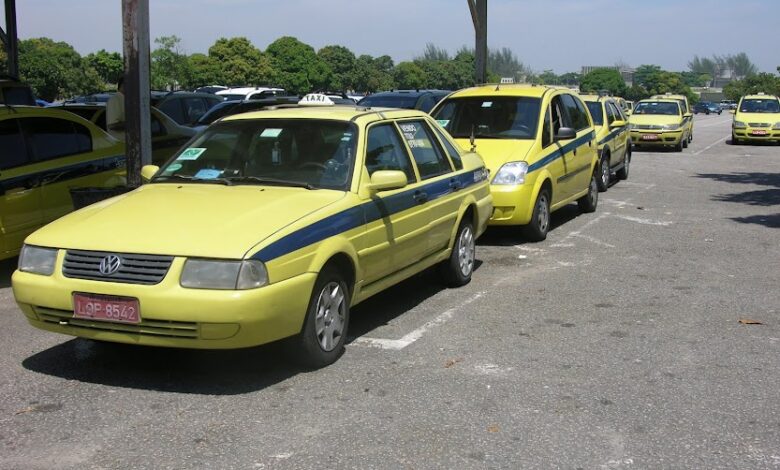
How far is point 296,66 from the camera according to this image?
289 feet

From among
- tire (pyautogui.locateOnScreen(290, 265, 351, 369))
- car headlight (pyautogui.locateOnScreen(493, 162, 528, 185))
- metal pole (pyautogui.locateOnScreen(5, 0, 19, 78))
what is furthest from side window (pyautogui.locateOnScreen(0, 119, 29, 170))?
metal pole (pyautogui.locateOnScreen(5, 0, 19, 78))

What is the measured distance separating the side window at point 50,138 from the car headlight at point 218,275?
14.9 ft

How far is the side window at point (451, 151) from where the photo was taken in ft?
24.7

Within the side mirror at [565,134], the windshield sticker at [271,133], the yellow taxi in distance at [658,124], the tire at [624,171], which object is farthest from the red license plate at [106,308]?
the yellow taxi in distance at [658,124]

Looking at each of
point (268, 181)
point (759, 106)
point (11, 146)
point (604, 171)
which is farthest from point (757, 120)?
point (268, 181)

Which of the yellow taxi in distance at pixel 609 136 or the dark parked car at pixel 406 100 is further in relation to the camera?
the dark parked car at pixel 406 100

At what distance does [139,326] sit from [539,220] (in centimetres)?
619

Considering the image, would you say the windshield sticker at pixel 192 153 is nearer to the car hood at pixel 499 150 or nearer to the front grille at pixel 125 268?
the front grille at pixel 125 268

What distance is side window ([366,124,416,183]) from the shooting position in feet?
20.6

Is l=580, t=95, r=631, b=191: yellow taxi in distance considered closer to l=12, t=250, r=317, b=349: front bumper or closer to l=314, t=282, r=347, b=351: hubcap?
l=314, t=282, r=347, b=351: hubcap

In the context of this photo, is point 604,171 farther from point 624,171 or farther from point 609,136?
point 624,171

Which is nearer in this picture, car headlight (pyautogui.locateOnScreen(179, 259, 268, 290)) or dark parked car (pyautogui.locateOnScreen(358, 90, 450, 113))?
car headlight (pyautogui.locateOnScreen(179, 259, 268, 290))

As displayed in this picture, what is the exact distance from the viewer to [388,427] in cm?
455

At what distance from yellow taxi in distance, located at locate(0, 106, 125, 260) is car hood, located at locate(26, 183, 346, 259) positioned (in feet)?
8.84
